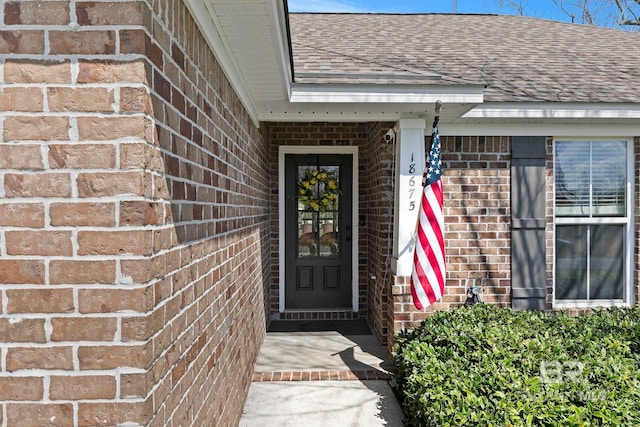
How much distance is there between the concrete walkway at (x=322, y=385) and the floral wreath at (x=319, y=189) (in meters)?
1.93

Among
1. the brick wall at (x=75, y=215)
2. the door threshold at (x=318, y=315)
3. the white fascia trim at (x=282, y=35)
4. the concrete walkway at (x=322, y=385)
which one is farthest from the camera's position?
the door threshold at (x=318, y=315)

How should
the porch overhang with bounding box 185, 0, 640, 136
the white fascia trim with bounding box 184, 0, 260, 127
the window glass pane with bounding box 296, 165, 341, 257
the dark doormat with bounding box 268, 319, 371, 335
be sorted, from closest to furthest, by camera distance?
the white fascia trim with bounding box 184, 0, 260, 127
the porch overhang with bounding box 185, 0, 640, 136
the dark doormat with bounding box 268, 319, 371, 335
the window glass pane with bounding box 296, 165, 341, 257

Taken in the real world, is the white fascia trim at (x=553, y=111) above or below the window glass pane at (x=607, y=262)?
above

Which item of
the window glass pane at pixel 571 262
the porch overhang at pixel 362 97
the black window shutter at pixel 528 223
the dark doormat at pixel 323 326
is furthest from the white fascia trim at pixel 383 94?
the dark doormat at pixel 323 326

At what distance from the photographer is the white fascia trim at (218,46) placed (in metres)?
2.03

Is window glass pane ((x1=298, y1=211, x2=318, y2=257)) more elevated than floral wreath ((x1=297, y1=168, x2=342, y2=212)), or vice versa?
floral wreath ((x1=297, y1=168, x2=342, y2=212))

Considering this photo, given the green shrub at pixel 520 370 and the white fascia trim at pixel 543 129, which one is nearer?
the green shrub at pixel 520 370

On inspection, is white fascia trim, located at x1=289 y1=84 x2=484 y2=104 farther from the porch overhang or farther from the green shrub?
the green shrub

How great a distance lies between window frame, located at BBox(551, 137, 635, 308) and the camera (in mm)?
4719

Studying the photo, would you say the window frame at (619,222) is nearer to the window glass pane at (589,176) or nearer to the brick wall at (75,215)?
the window glass pane at (589,176)

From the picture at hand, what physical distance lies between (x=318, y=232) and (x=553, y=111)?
337 centimetres

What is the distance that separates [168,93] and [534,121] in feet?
13.4

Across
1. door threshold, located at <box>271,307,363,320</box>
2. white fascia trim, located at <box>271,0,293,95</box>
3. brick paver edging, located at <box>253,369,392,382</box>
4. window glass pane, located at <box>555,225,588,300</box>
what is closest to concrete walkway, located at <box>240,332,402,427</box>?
brick paver edging, located at <box>253,369,392,382</box>

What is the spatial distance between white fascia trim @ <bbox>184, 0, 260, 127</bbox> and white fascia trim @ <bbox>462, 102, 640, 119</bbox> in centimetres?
228
